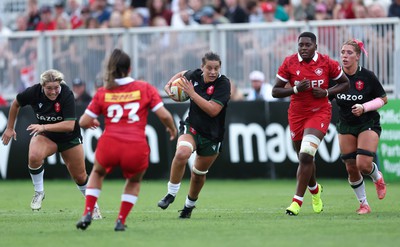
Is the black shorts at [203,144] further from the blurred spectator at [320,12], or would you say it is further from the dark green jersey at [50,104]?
the blurred spectator at [320,12]

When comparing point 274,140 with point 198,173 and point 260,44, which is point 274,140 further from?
point 198,173

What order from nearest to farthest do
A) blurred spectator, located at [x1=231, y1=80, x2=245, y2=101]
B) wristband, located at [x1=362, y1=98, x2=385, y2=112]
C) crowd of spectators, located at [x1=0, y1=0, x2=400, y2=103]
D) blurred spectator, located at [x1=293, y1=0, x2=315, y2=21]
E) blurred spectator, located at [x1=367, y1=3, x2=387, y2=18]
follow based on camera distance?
wristband, located at [x1=362, y1=98, x2=385, y2=112]
blurred spectator, located at [x1=367, y1=3, x2=387, y2=18]
blurred spectator, located at [x1=231, y1=80, x2=245, y2=101]
crowd of spectators, located at [x1=0, y1=0, x2=400, y2=103]
blurred spectator, located at [x1=293, y1=0, x2=315, y2=21]

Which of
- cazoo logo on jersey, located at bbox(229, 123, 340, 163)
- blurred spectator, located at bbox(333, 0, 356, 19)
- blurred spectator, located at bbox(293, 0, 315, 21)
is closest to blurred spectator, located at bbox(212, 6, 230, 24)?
blurred spectator, located at bbox(293, 0, 315, 21)

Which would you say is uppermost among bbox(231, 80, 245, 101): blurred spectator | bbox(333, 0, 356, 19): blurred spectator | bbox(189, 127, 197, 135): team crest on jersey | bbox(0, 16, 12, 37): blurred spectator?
bbox(333, 0, 356, 19): blurred spectator

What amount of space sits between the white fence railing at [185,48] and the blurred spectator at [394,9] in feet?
2.46

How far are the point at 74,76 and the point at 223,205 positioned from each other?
921cm

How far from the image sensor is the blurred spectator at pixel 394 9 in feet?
72.9

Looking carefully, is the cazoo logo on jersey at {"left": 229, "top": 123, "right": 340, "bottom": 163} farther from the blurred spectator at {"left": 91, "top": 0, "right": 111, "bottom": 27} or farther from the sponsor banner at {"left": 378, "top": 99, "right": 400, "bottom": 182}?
the blurred spectator at {"left": 91, "top": 0, "right": 111, "bottom": 27}

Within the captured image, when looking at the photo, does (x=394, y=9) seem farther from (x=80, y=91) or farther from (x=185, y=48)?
(x=80, y=91)

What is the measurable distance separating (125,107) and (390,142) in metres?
10.5

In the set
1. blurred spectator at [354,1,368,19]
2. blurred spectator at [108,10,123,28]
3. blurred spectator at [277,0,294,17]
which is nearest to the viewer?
blurred spectator at [354,1,368,19]

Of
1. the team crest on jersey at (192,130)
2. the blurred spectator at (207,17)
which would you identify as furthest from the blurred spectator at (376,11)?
the team crest on jersey at (192,130)

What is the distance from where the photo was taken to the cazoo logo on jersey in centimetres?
2150

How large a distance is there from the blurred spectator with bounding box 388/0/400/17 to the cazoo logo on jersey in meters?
3.27
